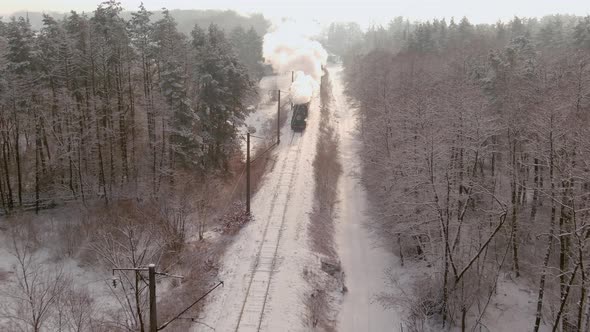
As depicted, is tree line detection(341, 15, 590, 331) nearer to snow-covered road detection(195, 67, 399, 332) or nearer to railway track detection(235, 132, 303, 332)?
snow-covered road detection(195, 67, 399, 332)

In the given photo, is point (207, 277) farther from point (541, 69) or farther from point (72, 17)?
point (541, 69)

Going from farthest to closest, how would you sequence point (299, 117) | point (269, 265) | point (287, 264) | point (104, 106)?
point (299, 117) < point (104, 106) < point (287, 264) < point (269, 265)

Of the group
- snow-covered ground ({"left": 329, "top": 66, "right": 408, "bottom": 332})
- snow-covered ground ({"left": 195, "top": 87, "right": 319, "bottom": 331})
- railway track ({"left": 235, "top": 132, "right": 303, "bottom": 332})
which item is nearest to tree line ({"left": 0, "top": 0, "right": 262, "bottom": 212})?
railway track ({"left": 235, "top": 132, "right": 303, "bottom": 332})

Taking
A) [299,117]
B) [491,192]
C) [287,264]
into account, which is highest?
[299,117]

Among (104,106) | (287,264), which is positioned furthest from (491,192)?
(104,106)

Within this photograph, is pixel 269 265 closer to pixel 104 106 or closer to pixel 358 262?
pixel 358 262

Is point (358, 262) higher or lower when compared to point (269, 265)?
lower

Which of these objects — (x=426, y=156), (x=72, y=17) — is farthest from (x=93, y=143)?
(x=426, y=156)
